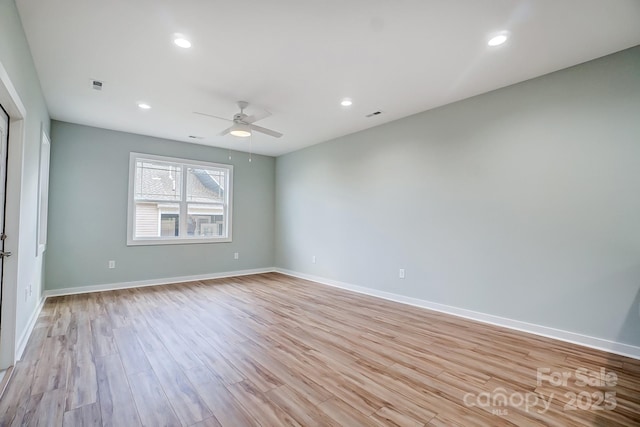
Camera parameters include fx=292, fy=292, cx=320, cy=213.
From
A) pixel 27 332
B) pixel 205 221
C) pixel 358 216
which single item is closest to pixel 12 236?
pixel 27 332

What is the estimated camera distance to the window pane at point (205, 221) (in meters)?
5.98

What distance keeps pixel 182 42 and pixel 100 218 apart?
12.6 feet

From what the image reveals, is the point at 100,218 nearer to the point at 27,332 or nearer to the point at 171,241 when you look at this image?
the point at 171,241

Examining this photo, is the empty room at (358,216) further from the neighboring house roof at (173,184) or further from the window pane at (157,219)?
Answer: the neighboring house roof at (173,184)

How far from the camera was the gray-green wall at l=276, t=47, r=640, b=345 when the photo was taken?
2.73m

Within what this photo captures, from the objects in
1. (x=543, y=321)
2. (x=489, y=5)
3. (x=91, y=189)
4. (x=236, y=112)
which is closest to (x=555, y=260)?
(x=543, y=321)

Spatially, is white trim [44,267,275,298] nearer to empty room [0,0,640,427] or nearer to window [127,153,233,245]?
empty room [0,0,640,427]

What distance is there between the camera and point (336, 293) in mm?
4957

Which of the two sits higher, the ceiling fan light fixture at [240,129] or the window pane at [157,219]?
the ceiling fan light fixture at [240,129]

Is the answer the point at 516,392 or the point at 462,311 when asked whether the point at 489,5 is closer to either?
the point at 516,392

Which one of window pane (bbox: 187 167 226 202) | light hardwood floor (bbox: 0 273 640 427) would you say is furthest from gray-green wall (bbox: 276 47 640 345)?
window pane (bbox: 187 167 226 202)

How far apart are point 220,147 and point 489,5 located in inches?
210

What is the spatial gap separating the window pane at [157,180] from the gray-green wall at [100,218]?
8.5 inches

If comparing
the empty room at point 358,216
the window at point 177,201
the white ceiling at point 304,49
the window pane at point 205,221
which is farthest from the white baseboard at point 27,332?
the white ceiling at point 304,49
